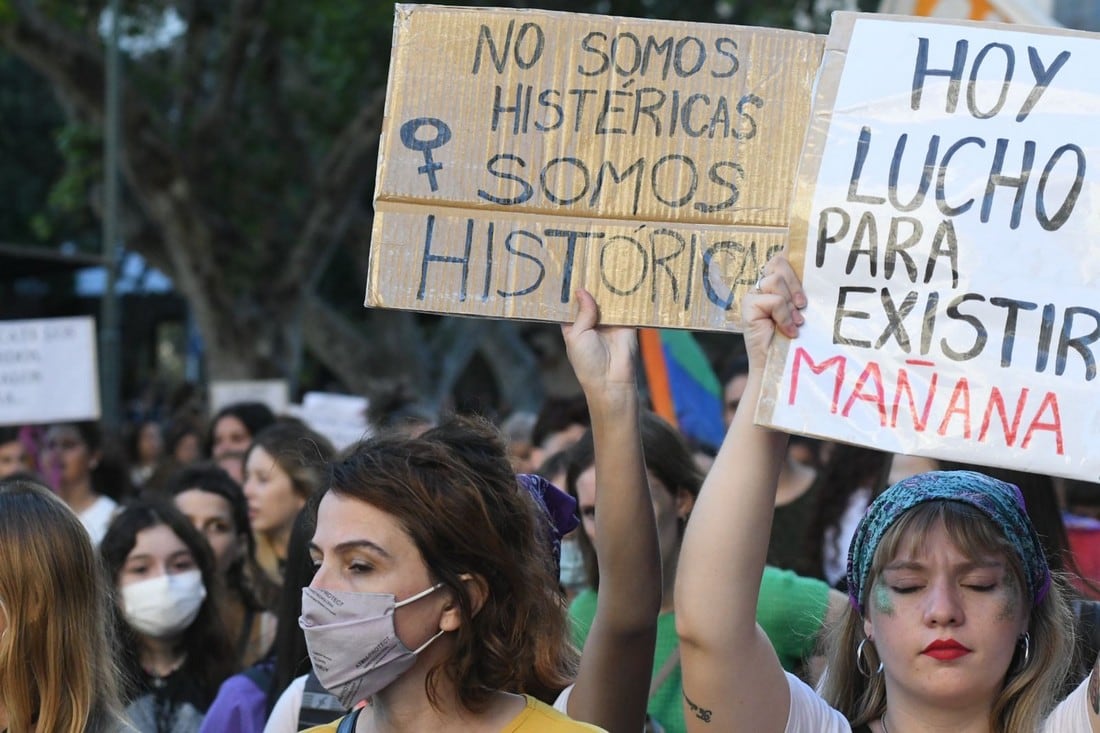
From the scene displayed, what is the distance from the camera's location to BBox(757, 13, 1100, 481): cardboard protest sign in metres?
2.68

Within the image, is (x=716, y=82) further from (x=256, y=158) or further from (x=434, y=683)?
(x=256, y=158)

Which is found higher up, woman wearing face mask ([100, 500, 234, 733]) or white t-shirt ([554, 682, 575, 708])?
white t-shirt ([554, 682, 575, 708])

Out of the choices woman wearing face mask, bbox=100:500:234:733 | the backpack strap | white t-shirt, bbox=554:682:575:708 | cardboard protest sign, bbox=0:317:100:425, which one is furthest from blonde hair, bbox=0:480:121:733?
cardboard protest sign, bbox=0:317:100:425

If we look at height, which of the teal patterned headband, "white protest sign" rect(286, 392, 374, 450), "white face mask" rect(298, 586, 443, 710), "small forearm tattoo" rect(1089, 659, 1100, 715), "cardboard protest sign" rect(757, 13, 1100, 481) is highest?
"cardboard protest sign" rect(757, 13, 1100, 481)

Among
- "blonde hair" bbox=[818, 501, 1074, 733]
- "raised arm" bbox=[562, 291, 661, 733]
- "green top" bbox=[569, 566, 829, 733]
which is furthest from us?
"green top" bbox=[569, 566, 829, 733]

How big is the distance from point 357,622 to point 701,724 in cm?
63

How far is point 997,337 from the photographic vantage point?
2.72 meters

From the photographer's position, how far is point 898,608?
9.21 ft

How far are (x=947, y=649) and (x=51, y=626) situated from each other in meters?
1.71

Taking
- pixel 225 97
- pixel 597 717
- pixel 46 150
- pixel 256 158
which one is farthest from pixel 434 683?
pixel 46 150

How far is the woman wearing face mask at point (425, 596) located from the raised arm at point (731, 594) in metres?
0.28

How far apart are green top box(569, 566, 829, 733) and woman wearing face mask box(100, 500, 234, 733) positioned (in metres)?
1.34

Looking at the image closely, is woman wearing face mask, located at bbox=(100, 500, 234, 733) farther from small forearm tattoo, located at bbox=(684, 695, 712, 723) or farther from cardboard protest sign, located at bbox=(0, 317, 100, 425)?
cardboard protest sign, located at bbox=(0, 317, 100, 425)

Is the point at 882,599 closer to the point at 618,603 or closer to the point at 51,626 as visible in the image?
the point at 618,603
